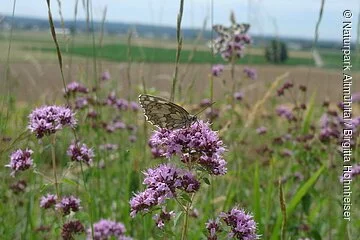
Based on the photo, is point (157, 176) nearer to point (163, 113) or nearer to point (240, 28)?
point (163, 113)

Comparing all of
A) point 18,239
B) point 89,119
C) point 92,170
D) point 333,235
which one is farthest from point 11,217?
point 333,235

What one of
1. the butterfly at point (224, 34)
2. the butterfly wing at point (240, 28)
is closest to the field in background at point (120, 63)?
the butterfly at point (224, 34)

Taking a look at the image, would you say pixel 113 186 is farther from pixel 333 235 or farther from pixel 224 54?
pixel 333 235

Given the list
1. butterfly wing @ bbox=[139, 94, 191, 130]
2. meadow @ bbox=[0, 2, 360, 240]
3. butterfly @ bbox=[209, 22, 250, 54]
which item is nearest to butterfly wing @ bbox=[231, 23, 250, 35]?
butterfly @ bbox=[209, 22, 250, 54]

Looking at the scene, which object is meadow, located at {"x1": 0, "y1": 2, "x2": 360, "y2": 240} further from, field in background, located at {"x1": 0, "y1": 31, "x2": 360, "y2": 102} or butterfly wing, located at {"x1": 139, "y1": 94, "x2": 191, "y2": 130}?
field in background, located at {"x1": 0, "y1": 31, "x2": 360, "y2": 102}

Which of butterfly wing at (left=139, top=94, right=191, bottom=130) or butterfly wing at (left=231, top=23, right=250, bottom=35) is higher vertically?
butterfly wing at (left=231, top=23, right=250, bottom=35)

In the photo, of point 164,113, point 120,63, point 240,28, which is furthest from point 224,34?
point 120,63

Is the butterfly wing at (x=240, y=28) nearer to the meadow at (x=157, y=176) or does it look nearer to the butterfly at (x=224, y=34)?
the butterfly at (x=224, y=34)

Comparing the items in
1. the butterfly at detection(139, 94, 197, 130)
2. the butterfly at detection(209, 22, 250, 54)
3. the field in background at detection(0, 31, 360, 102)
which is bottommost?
the butterfly at detection(139, 94, 197, 130)
